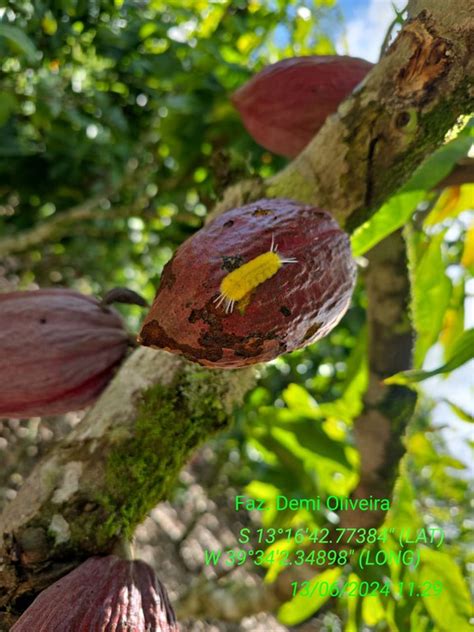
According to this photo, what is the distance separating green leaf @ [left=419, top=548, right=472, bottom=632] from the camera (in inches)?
41.6

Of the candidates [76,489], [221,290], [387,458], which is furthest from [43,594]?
[387,458]

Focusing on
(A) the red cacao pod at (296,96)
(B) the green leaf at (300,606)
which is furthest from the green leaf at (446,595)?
(A) the red cacao pod at (296,96)

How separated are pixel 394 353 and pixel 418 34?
59cm

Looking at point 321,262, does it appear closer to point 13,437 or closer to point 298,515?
point 298,515

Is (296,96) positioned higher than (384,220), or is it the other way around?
(296,96)

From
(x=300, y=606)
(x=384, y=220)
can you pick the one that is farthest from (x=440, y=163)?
(x=300, y=606)

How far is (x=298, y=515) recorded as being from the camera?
143 centimetres

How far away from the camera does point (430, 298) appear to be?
41.0 inches

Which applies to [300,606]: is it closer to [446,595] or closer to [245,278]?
[446,595]

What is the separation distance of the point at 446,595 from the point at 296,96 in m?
0.93

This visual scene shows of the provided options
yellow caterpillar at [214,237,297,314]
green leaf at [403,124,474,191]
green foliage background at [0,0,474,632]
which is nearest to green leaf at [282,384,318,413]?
green foliage background at [0,0,474,632]

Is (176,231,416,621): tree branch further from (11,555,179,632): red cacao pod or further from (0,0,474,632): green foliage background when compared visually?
(11,555,179,632): red cacao pod

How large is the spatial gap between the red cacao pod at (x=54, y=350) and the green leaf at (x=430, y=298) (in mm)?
521

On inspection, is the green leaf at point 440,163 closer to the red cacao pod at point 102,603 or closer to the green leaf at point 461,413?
the green leaf at point 461,413
